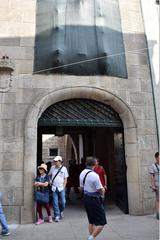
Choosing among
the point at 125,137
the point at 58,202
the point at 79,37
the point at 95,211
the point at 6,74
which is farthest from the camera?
the point at 79,37

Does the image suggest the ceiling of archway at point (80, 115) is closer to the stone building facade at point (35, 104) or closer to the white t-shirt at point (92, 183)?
the stone building facade at point (35, 104)

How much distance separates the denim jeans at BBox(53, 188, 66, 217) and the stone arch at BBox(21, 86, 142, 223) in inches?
22.2

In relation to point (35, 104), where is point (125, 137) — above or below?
below

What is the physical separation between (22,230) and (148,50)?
6.10 meters

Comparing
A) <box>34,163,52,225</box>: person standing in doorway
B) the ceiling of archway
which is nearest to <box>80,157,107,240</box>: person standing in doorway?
<box>34,163,52,225</box>: person standing in doorway

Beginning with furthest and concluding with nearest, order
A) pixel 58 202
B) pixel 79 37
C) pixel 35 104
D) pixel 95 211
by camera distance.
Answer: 1. pixel 79 37
2. pixel 35 104
3. pixel 58 202
4. pixel 95 211

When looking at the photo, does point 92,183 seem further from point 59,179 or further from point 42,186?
point 59,179

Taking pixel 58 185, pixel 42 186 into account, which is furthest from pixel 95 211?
pixel 58 185

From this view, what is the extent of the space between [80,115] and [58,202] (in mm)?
2426

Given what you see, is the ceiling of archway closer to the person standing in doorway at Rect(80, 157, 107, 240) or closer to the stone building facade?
the stone building facade

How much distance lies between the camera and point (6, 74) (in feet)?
22.9

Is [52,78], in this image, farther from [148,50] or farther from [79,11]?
[148,50]

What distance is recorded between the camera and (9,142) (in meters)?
6.62

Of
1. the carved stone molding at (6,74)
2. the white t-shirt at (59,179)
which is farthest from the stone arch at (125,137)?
the carved stone molding at (6,74)
